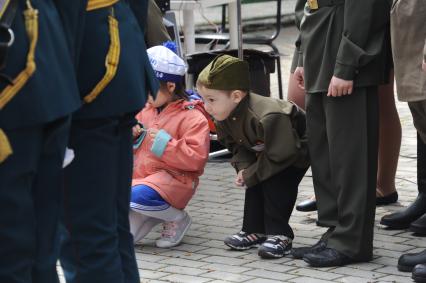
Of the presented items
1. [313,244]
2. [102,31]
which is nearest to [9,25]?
[102,31]

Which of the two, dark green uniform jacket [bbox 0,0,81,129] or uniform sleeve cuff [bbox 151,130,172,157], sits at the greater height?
dark green uniform jacket [bbox 0,0,81,129]

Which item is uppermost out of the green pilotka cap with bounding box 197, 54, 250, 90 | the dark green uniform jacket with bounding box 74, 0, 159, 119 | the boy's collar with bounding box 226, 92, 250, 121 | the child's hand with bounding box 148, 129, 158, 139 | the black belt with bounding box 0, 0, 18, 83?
the black belt with bounding box 0, 0, 18, 83

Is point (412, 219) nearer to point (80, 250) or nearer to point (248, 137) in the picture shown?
point (248, 137)

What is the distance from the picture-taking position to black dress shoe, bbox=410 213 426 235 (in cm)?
557

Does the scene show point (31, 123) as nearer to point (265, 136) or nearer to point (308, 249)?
point (265, 136)

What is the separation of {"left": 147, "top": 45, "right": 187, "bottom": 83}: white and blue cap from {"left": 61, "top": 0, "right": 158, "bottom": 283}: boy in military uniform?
1730 millimetres

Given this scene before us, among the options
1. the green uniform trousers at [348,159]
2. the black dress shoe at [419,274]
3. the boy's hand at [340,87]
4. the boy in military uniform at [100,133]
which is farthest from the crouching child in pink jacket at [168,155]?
the boy in military uniform at [100,133]

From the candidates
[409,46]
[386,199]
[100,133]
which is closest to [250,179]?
[409,46]

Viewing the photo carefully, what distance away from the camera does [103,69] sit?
3529mm

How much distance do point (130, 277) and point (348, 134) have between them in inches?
59.4

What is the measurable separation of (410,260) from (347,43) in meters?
1.04

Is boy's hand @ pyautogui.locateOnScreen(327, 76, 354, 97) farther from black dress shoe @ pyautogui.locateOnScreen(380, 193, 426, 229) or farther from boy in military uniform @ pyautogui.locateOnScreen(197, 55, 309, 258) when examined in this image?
black dress shoe @ pyautogui.locateOnScreen(380, 193, 426, 229)

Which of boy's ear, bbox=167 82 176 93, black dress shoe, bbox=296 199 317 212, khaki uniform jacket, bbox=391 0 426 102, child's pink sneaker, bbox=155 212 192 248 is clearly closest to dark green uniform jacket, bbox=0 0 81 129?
khaki uniform jacket, bbox=391 0 426 102

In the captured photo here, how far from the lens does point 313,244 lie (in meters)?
5.47
